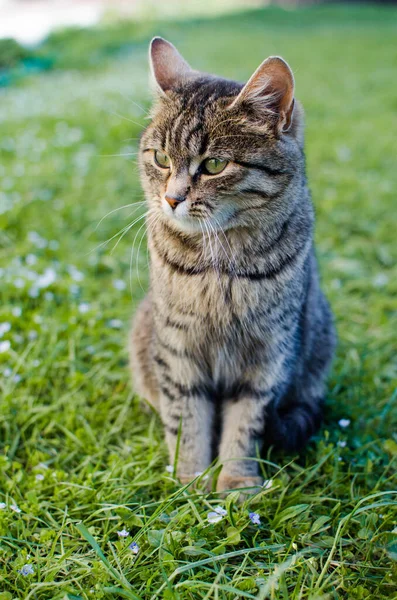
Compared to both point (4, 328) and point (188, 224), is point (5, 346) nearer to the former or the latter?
point (4, 328)

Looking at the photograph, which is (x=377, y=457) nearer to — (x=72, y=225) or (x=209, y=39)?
(x=72, y=225)

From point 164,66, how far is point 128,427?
1447 mm

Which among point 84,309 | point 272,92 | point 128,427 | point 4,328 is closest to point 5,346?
point 4,328

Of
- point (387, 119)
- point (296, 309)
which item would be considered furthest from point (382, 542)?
point (387, 119)

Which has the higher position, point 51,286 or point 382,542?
point 51,286

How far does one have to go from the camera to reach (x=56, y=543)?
1763 millimetres

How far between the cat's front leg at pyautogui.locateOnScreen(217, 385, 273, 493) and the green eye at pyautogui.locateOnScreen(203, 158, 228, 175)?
0.81 meters

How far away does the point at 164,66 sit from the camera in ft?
6.92

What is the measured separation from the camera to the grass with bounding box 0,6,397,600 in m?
1.64

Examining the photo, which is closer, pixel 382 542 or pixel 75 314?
pixel 382 542

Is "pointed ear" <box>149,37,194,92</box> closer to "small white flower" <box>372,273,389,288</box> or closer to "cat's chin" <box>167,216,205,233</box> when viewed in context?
"cat's chin" <box>167,216,205,233</box>

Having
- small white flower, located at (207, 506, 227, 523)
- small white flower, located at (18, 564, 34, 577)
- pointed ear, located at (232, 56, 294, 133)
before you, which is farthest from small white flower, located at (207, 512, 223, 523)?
pointed ear, located at (232, 56, 294, 133)

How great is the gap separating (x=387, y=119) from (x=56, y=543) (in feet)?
19.1

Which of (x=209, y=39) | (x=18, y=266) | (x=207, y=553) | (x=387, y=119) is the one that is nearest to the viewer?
(x=207, y=553)
